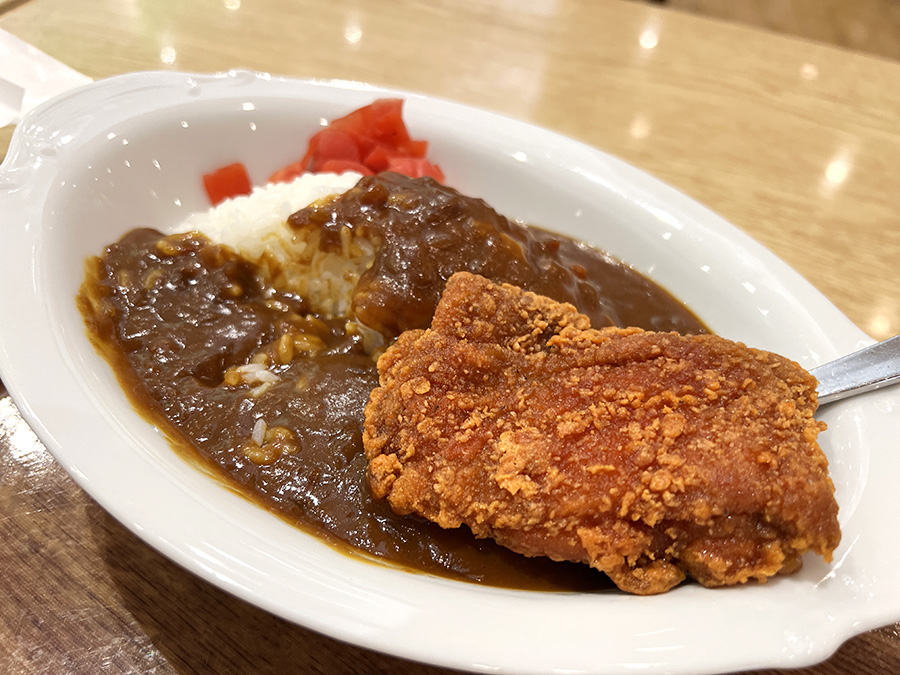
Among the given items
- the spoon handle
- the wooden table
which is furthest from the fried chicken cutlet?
the wooden table

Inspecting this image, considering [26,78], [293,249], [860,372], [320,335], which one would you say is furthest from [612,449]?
[26,78]

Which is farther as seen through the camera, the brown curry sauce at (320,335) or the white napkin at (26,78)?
the white napkin at (26,78)

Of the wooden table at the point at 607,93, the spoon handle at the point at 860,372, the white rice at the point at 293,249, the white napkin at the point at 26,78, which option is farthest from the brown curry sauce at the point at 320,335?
the white napkin at the point at 26,78

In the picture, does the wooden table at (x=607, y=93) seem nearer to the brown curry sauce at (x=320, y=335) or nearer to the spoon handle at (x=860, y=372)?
the brown curry sauce at (x=320, y=335)

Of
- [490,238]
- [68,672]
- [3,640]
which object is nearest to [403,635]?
[68,672]

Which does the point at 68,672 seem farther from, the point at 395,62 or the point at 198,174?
the point at 395,62

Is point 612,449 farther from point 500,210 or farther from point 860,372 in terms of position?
point 500,210
